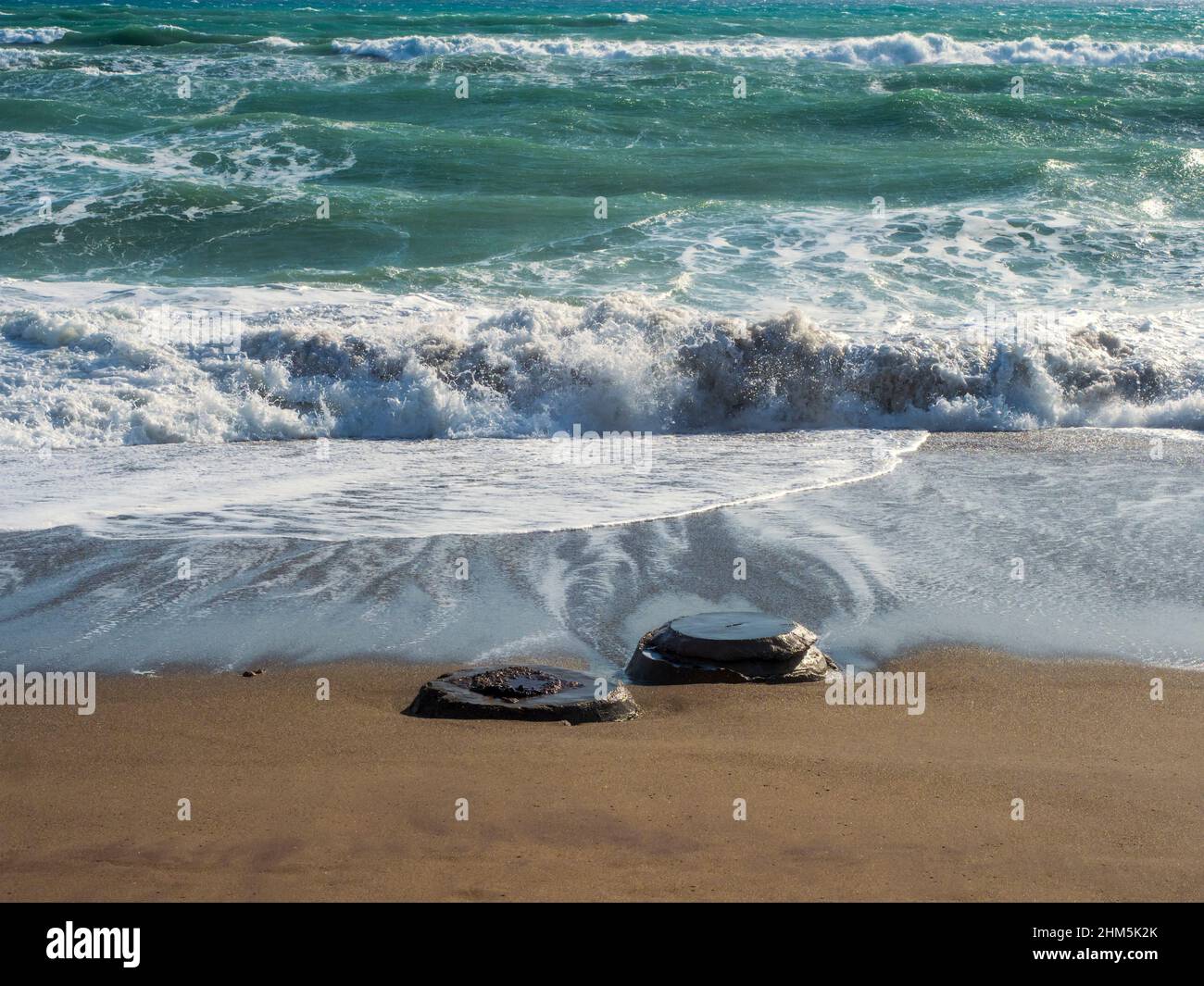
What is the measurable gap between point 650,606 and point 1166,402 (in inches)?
249

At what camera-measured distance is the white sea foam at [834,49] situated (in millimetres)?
30312

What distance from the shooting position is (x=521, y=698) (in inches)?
196

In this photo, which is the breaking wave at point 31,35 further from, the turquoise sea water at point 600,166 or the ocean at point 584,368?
the ocean at point 584,368

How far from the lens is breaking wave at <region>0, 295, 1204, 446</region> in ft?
34.7

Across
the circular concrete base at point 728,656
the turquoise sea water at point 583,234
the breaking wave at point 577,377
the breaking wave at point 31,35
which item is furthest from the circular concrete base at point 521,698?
the breaking wave at point 31,35

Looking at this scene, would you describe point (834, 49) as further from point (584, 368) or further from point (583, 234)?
point (584, 368)

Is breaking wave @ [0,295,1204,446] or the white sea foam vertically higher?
the white sea foam

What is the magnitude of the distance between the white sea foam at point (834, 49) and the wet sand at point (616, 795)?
2636 centimetres

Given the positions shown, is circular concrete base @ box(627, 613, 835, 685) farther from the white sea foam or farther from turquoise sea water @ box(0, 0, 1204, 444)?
the white sea foam

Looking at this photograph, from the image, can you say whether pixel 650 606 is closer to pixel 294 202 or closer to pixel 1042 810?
pixel 1042 810

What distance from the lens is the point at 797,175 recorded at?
1877 centimetres

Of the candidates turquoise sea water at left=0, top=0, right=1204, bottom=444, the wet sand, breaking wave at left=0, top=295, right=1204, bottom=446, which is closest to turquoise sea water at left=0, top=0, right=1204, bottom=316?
turquoise sea water at left=0, top=0, right=1204, bottom=444

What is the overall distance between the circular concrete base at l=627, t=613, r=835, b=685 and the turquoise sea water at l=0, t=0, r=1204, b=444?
17.3 feet
